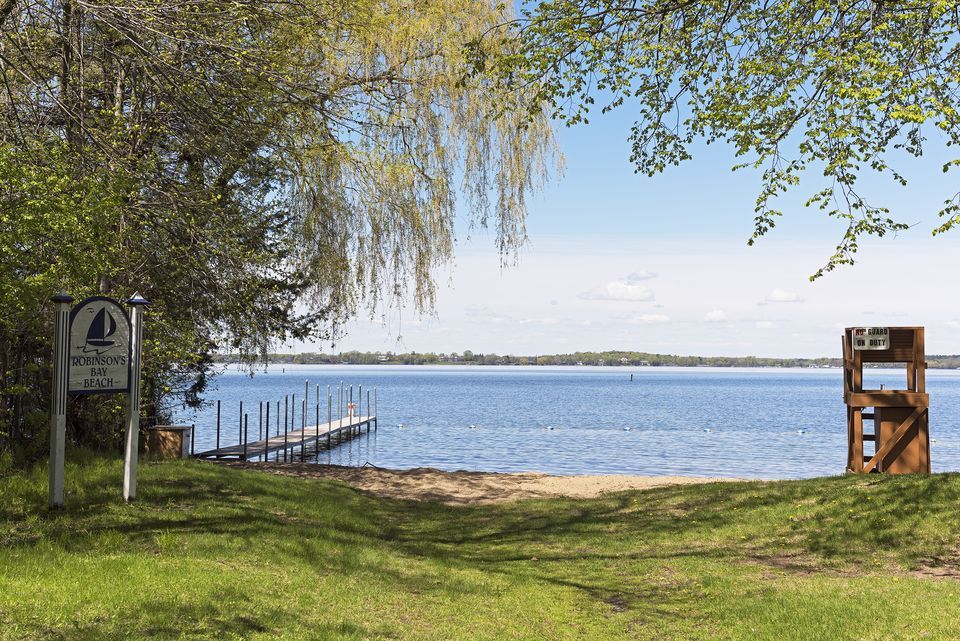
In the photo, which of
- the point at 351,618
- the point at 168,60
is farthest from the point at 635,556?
the point at 168,60

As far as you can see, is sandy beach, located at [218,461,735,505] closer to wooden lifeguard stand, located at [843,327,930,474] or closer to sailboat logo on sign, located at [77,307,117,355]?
wooden lifeguard stand, located at [843,327,930,474]

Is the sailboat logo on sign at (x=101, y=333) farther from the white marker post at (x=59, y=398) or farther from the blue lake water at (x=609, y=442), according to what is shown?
the blue lake water at (x=609, y=442)

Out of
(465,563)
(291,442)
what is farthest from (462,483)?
(291,442)

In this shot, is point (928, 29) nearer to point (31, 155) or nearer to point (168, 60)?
point (168, 60)

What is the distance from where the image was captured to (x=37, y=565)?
7.40 meters

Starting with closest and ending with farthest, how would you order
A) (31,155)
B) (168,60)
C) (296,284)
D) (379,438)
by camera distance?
1. (31,155)
2. (168,60)
3. (296,284)
4. (379,438)

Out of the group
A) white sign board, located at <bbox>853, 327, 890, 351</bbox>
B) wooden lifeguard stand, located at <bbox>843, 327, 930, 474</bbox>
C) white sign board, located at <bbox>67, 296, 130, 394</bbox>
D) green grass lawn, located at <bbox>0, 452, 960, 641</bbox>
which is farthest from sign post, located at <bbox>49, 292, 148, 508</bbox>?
white sign board, located at <bbox>853, 327, 890, 351</bbox>

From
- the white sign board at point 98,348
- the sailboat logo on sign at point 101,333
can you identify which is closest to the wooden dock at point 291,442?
the white sign board at point 98,348

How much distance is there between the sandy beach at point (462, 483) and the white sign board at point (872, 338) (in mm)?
4111

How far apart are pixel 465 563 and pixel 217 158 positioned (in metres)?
8.10

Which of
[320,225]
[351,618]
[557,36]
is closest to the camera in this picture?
[351,618]

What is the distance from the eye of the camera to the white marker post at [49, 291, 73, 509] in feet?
31.9

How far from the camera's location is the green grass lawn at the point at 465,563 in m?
6.89

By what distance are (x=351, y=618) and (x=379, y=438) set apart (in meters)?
46.5
